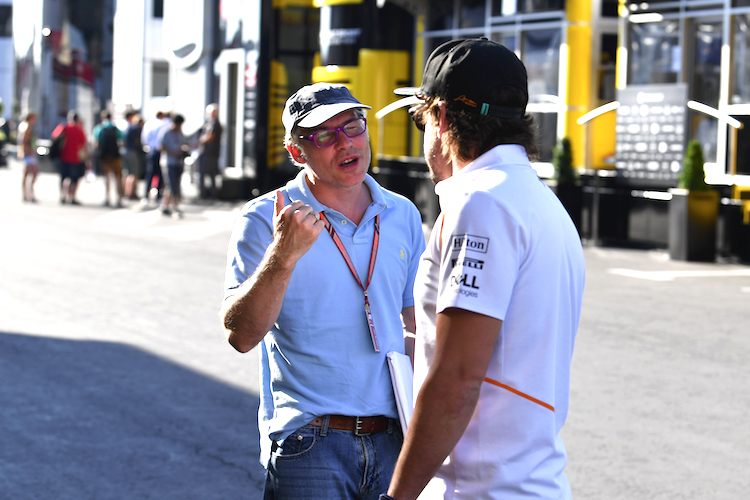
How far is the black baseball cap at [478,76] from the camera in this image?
208 centimetres

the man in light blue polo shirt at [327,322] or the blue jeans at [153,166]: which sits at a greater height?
the blue jeans at [153,166]

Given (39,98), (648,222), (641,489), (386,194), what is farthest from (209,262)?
(39,98)

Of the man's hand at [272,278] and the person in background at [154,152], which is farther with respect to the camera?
the person in background at [154,152]

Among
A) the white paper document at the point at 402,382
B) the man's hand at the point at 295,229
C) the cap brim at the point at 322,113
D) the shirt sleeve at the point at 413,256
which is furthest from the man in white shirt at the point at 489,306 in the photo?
the shirt sleeve at the point at 413,256

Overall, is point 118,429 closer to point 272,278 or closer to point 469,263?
point 272,278

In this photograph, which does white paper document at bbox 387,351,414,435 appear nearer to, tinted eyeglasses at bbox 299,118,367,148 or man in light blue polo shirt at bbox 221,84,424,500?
man in light blue polo shirt at bbox 221,84,424,500

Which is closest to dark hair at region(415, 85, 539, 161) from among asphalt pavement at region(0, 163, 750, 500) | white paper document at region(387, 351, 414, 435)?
white paper document at region(387, 351, 414, 435)

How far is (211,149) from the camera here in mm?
21922

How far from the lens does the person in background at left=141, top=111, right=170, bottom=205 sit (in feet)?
69.9

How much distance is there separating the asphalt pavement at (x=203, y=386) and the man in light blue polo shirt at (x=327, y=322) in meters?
2.16

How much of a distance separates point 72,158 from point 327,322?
1962 centimetres

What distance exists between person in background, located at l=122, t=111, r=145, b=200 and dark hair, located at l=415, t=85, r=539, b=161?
21.8 meters

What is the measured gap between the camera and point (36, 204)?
2161 centimetres

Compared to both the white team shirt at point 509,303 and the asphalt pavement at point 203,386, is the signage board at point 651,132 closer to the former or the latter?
the asphalt pavement at point 203,386
